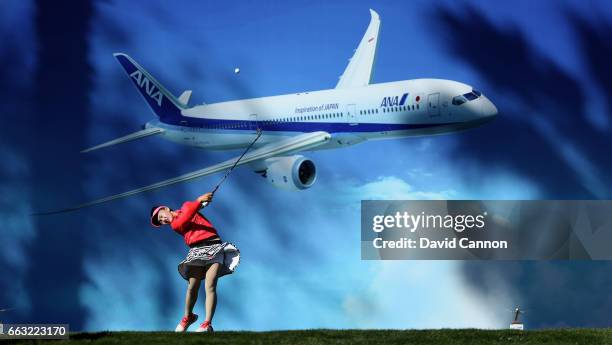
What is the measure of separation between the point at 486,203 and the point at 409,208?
1133 mm

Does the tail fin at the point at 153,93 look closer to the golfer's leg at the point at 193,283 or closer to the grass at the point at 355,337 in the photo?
the grass at the point at 355,337

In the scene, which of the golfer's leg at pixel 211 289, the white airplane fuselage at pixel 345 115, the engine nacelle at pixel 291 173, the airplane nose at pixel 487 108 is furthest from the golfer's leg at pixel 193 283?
the airplane nose at pixel 487 108

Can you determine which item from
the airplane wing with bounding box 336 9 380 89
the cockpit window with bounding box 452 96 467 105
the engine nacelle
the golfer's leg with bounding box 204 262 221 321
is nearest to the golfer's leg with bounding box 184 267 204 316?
the golfer's leg with bounding box 204 262 221 321

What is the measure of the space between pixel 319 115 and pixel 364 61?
1.12 meters

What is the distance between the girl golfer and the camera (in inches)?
325

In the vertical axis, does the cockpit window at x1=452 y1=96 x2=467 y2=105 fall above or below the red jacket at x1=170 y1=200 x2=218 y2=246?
above

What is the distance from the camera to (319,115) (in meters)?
13.5

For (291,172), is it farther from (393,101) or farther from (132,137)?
Result: (132,137)

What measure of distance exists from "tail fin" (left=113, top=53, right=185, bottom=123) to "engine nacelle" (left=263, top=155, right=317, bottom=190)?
1.99 m

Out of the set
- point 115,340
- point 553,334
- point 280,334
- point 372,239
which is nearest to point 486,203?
point 372,239

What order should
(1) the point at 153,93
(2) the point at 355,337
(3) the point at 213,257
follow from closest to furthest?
1. (3) the point at 213,257
2. (2) the point at 355,337
3. (1) the point at 153,93

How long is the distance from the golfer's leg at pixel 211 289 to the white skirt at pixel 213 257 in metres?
0.06

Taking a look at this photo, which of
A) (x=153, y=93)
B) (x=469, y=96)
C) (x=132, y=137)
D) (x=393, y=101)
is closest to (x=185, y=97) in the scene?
(x=153, y=93)

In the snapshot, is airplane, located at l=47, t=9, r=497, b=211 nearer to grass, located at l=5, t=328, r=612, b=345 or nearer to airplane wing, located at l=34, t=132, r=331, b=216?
airplane wing, located at l=34, t=132, r=331, b=216
